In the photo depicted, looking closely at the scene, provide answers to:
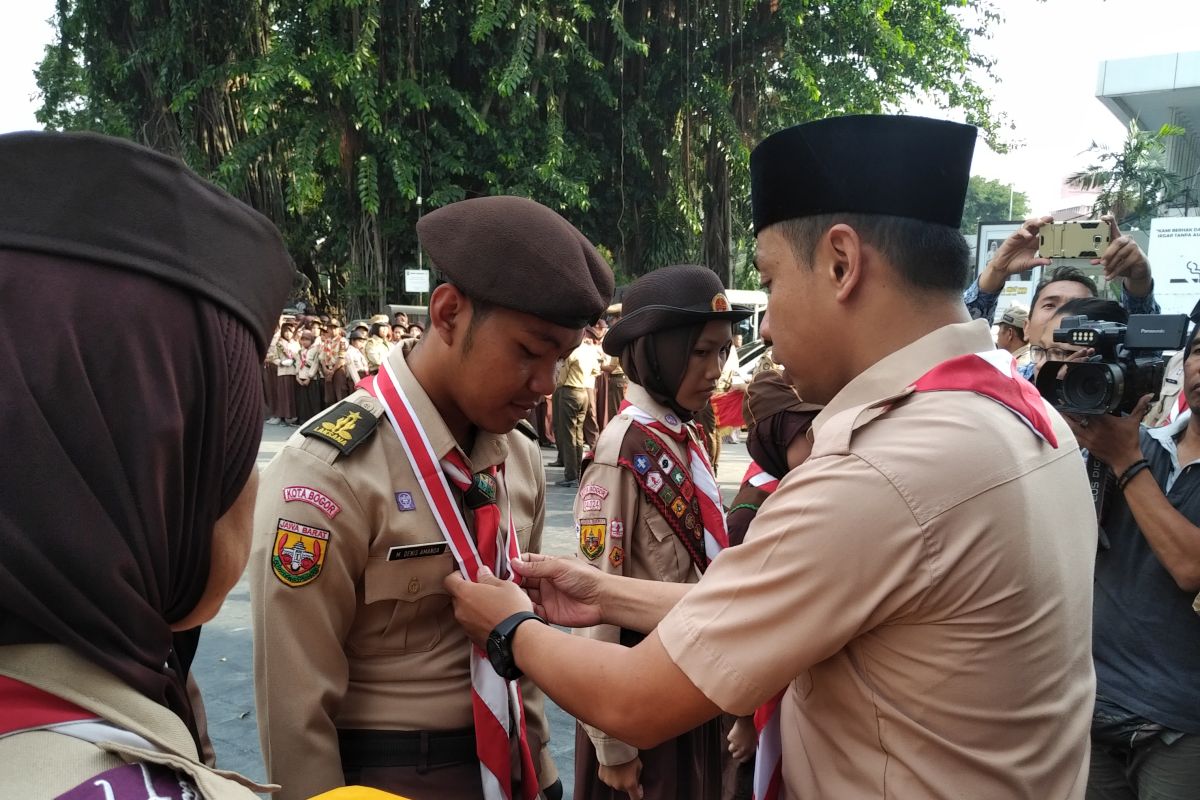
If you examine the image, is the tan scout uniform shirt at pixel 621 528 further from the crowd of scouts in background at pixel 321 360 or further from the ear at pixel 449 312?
the crowd of scouts in background at pixel 321 360

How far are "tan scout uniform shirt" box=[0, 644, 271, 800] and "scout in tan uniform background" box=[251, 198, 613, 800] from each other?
69 cm

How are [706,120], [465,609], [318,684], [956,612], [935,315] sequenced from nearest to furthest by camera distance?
[956,612]
[935,315]
[318,684]
[465,609]
[706,120]

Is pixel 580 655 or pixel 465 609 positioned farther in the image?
pixel 465 609

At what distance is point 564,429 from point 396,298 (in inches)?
347

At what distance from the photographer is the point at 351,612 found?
1.62 metres

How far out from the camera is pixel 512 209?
67.9 inches

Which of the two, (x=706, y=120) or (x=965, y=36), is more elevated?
(x=965, y=36)

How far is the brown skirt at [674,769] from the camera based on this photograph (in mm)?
2463

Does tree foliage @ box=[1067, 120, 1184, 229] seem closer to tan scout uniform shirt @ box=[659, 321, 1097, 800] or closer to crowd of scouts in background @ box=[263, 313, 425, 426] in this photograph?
crowd of scouts in background @ box=[263, 313, 425, 426]

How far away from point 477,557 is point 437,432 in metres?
0.28

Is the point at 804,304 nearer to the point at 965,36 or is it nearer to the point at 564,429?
the point at 564,429

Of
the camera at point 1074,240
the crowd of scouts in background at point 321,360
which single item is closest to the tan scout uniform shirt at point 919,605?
the camera at point 1074,240

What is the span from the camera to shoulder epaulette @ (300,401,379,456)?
165cm

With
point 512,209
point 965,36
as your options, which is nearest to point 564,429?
point 512,209
